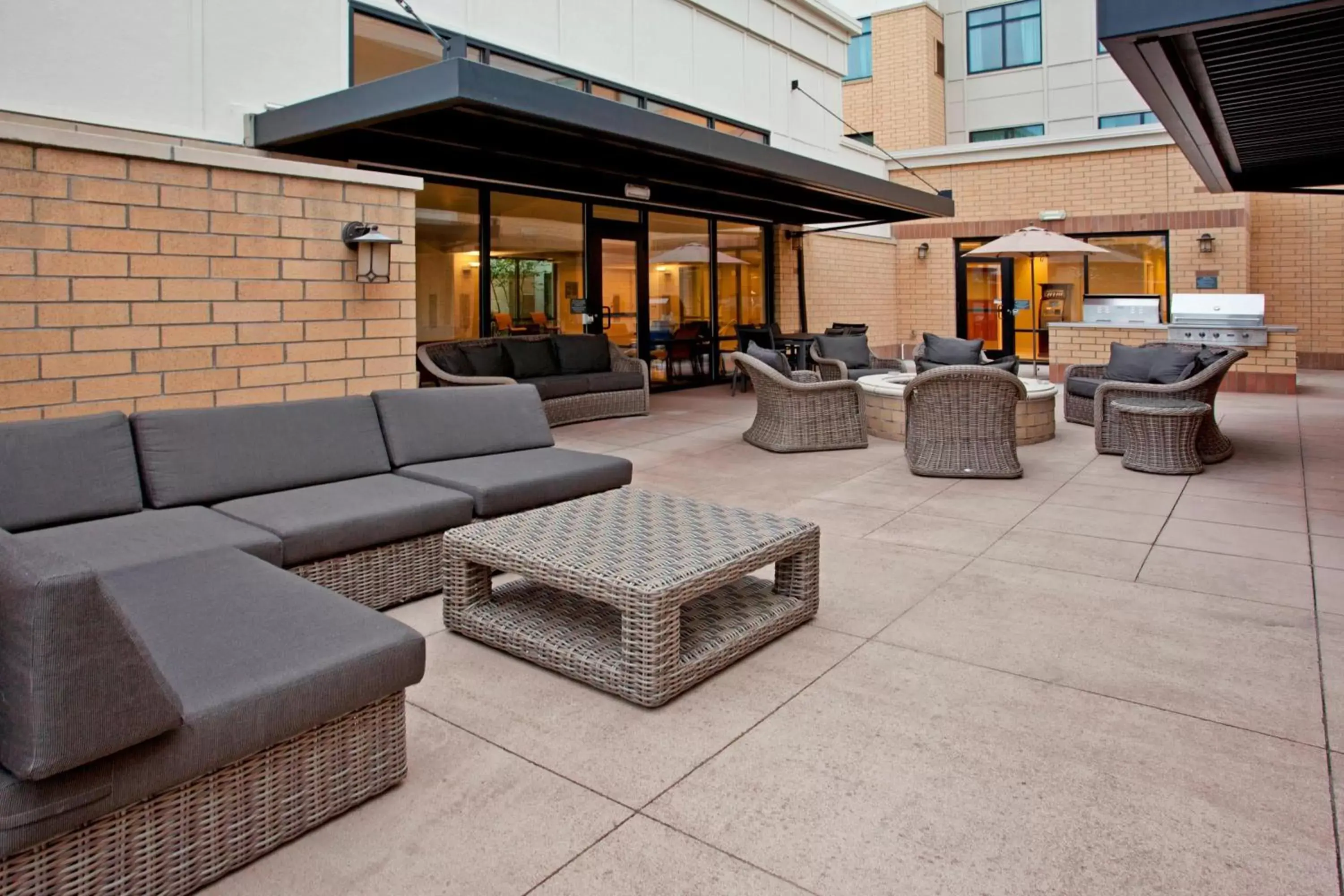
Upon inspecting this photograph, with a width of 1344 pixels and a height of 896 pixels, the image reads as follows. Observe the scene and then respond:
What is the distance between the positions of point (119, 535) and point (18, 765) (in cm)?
162

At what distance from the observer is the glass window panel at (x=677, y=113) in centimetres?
1101

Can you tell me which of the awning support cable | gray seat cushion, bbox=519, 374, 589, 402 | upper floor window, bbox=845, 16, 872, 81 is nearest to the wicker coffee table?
gray seat cushion, bbox=519, 374, 589, 402

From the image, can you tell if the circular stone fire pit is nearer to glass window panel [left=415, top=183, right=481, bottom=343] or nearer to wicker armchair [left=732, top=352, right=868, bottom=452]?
wicker armchair [left=732, top=352, right=868, bottom=452]

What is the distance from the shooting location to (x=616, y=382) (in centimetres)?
936

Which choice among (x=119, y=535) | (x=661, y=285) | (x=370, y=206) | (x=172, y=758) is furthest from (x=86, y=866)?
(x=661, y=285)

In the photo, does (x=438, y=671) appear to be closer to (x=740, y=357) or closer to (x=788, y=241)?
(x=740, y=357)

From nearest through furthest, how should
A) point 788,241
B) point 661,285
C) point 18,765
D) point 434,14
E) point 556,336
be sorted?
point 18,765
point 434,14
point 556,336
point 661,285
point 788,241

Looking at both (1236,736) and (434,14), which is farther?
(434,14)

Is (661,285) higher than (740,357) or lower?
higher

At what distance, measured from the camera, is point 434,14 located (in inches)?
320

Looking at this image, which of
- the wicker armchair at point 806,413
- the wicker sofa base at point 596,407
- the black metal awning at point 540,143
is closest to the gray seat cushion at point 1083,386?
the wicker armchair at point 806,413

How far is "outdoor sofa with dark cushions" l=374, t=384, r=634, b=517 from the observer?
3908mm

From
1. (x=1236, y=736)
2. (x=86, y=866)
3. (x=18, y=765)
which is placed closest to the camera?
(x=18, y=765)

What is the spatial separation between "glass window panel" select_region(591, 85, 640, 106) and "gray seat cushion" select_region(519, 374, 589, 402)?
3.41 m
